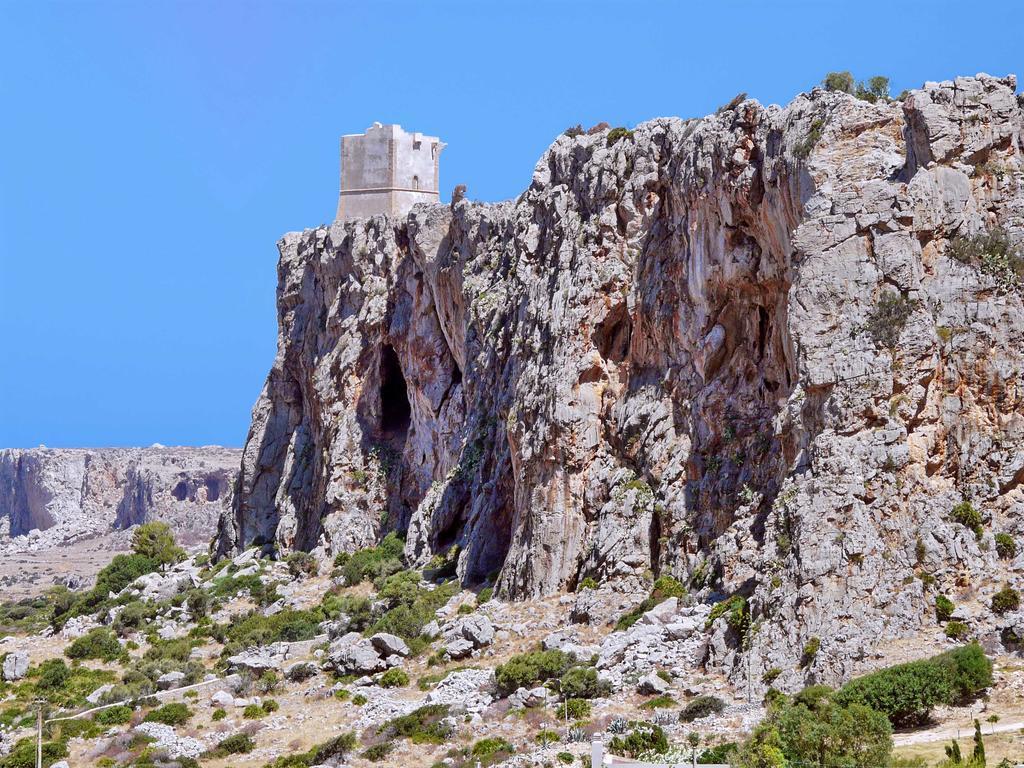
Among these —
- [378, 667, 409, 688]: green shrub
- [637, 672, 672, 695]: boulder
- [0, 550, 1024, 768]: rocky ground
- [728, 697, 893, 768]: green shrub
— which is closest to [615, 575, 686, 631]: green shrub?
[0, 550, 1024, 768]: rocky ground

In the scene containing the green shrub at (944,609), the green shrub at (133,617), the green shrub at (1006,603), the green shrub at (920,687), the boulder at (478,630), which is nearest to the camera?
the green shrub at (920,687)

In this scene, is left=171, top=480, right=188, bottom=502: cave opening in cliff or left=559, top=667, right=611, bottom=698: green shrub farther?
left=171, top=480, right=188, bottom=502: cave opening in cliff

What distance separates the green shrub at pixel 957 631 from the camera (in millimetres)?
39188

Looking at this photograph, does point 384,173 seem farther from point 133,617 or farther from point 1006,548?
point 1006,548

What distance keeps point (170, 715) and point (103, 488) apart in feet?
378

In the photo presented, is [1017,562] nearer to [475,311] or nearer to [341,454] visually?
[475,311]

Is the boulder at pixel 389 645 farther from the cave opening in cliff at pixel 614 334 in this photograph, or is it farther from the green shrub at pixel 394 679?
the cave opening in cliff at pixel 614 334

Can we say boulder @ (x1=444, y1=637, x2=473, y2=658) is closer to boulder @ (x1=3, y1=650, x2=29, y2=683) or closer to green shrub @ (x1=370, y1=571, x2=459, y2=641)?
green shrub @ (x1=370, y1=571, x2=459, y2=641)

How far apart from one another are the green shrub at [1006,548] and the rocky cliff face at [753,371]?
20cm

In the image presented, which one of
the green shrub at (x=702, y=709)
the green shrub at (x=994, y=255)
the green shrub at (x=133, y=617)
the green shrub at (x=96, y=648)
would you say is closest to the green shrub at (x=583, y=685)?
the green shrub at (x=702, y=709)

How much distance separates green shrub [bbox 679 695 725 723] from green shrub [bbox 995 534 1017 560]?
26.0 ft

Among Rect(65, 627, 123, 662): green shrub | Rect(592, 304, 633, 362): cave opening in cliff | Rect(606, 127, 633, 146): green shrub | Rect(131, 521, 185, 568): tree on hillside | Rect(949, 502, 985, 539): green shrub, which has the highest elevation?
Rect(606, 127, 633, 146): green shrub

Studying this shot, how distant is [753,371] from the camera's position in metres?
49.6

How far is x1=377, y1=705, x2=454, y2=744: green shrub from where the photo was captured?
145 ft
